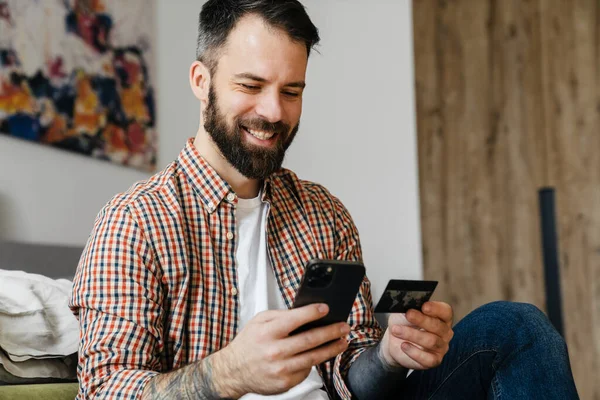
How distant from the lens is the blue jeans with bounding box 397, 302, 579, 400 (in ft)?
3.69

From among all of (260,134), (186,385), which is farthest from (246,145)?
(186,385)

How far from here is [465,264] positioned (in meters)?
3.21

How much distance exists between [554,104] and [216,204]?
7.57 feet

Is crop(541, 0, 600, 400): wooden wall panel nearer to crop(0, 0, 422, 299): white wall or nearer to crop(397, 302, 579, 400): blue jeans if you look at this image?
crop(0, 0, 422, 299): white wall

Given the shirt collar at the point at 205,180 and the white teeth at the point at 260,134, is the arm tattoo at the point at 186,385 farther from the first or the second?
the white teeth at the point at 260,134

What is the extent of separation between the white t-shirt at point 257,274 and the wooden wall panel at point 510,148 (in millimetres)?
2028

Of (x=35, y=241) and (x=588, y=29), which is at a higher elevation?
(x=588, y=29)

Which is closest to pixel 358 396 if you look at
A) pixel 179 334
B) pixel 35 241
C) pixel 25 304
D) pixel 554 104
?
pixel 179 334

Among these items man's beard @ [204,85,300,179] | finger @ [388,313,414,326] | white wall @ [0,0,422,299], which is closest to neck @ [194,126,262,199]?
man's beard @ [204,85,300,179]

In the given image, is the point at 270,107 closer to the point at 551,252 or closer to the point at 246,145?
the point at 246,145

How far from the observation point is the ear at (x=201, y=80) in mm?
1365

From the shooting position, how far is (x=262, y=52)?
127 cm

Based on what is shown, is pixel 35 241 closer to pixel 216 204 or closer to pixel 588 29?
pixel 216 204

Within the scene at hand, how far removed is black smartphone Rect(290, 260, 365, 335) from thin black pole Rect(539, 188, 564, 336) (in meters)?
1.65
